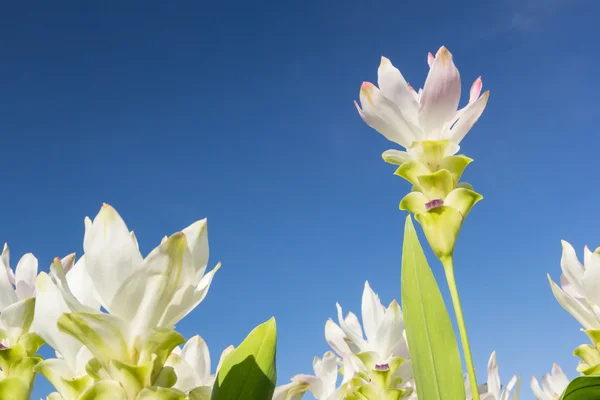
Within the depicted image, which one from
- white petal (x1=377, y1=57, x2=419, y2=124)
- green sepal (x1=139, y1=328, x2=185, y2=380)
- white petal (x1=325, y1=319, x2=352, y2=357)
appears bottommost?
green sepal (x1=139, y1=328, x2=185, y2=380)

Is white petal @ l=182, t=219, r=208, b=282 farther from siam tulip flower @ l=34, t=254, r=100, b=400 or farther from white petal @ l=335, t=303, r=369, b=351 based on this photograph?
white petal @ l=335, t=303, r=369, b=351

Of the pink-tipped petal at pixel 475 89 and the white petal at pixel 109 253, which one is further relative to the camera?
the pink-tipped petal at pixel 475 89

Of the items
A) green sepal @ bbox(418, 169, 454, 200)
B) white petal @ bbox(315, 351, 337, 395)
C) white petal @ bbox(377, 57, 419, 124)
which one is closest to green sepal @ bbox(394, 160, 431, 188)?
green sepal @ bbox(418, 169, 454, 200)

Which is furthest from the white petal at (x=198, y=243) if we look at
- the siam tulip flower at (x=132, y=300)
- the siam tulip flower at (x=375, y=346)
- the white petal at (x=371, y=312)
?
the white petal at (x=371, y=312)

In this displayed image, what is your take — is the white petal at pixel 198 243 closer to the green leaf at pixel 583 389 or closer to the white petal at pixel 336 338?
the green leaf at pixel 583 389

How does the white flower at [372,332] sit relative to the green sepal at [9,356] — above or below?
Result: above

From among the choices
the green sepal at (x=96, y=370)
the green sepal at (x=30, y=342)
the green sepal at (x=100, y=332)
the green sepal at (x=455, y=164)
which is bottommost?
the green sepal at (x=96, y=370)
